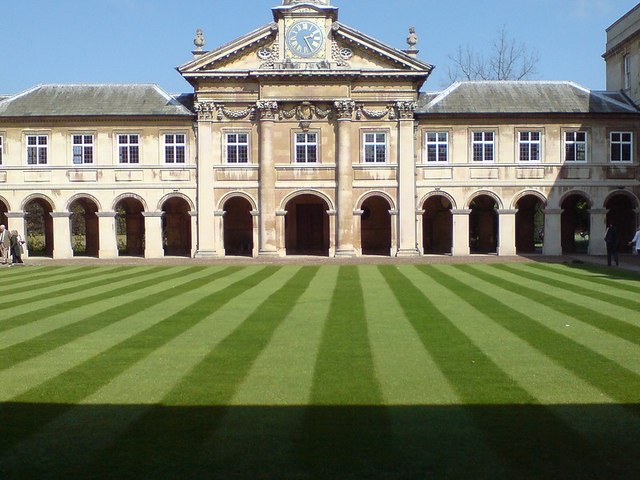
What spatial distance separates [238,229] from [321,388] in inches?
1451

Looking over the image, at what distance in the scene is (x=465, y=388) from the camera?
8.72 metres

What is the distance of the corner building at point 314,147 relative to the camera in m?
39.4

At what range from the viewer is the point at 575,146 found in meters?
40.5

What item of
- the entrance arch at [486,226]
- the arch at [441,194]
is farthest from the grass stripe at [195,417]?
the entrance arch at [486,226]

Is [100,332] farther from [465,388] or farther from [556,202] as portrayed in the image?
[556,202]

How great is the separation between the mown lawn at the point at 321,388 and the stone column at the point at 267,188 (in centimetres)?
2240

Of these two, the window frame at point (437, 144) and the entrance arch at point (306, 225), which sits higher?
the window frame at point (437, 144)

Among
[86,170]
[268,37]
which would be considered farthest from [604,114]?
[86,170]

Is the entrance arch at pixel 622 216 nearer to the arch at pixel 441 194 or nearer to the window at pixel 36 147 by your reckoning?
the arch at pixel 441 194

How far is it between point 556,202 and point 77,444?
37.2 meters

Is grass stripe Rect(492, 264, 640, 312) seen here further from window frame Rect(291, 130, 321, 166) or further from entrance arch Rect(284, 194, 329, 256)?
entrance arch Rect(284, 194, 329, 256)

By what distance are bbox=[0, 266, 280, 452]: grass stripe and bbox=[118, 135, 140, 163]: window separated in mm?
26612

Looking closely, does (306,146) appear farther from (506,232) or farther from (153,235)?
(506,232)

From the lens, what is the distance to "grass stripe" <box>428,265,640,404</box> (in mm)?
8766
